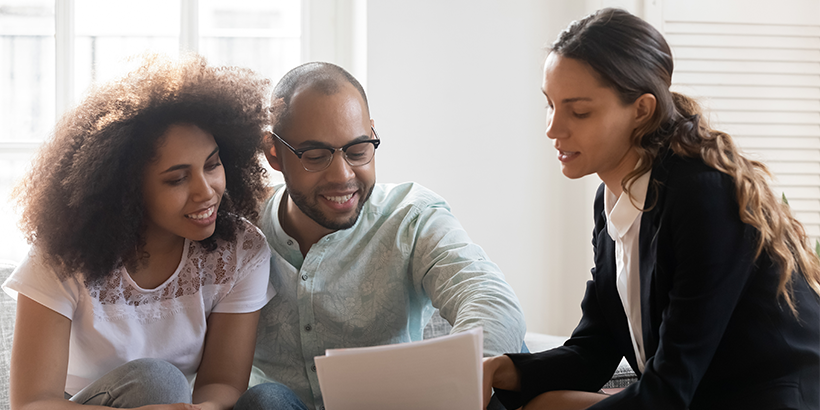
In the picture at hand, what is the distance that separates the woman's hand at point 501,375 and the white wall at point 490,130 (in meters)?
1.39

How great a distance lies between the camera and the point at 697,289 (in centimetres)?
100

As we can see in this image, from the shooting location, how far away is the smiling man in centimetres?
143

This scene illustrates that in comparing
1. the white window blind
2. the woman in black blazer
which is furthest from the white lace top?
the white window blind

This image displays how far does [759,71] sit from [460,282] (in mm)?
1829

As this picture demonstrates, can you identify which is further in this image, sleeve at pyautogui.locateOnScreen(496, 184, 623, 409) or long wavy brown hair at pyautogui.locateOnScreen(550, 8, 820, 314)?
sleeve at pyautogui.locateOnScreen(496, 184, 623, 409)

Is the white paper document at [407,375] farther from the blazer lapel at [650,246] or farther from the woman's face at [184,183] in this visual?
the woman's face at [184,183]

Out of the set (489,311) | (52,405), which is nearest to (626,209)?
(489,311)

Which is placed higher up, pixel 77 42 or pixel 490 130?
pixel 77 42

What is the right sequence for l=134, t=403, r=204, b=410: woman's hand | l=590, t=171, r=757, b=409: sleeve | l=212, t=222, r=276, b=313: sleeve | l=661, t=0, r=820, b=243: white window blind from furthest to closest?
1. l=661, t=0, r=820, b=243: white window blind
2. l=212, t=222, r=276, b=313: sleeve
3. l=134, t=403, r=204, b=410: woman's hand
4. l=590, t=171, r=757, b=409: sleeve

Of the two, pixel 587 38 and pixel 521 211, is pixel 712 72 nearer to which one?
pixel 521 211

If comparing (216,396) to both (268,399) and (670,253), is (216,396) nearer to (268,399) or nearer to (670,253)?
(268,399)

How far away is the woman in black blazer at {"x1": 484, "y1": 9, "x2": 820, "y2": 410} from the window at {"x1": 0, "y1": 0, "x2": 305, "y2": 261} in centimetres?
184

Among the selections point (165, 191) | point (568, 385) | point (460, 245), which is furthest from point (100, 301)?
point (568, 385)

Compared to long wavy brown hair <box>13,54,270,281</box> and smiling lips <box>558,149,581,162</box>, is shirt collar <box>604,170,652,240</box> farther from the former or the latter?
long wavy brown hair <box>13,54,270,281</box>
